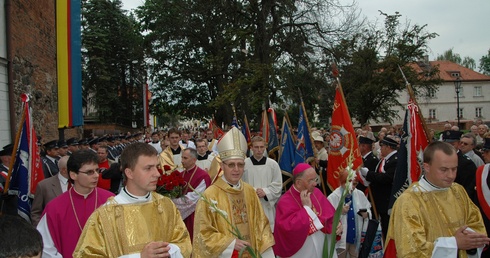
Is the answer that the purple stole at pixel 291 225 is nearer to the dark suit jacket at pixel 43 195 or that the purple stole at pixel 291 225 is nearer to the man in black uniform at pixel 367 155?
the dark suit jacket at pixel 43 195

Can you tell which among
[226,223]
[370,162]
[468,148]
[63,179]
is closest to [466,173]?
[468,148]

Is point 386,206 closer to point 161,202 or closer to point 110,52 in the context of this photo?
point 161,202

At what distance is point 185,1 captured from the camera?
78.3 feet

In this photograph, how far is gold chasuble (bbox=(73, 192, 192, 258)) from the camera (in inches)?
131

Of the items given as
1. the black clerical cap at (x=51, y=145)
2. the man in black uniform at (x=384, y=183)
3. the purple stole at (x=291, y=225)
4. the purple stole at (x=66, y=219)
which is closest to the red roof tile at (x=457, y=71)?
the man in black uniform at (x=384, y=183)

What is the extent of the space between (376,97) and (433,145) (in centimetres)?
3348

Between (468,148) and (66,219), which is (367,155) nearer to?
(468,148)

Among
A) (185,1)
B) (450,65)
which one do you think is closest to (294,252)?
(185,1)

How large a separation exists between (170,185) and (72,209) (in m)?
2.30

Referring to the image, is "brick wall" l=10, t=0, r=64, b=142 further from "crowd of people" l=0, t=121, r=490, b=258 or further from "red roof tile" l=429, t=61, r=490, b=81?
"red roof tile" l=429, t=61, r=490, b=81

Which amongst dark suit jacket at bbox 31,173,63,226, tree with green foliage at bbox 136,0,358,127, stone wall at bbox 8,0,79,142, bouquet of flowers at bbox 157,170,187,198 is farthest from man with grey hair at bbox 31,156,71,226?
tree with green foliage at bbox 136,0,358,127

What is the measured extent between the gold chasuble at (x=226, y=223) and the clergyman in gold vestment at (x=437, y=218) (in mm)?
1254

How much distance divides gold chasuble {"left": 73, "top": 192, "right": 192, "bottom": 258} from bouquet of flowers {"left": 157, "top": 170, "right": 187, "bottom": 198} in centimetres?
286

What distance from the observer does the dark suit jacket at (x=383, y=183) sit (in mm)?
6931
